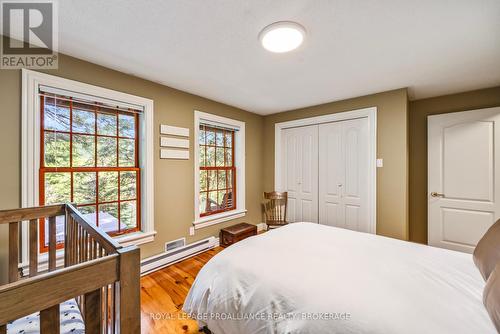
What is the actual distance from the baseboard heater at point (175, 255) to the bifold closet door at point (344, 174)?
187 centimetres

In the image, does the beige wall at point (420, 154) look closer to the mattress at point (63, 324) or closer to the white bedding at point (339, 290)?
the white bedding at point (339, 290)

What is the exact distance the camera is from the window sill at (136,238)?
2283 mm

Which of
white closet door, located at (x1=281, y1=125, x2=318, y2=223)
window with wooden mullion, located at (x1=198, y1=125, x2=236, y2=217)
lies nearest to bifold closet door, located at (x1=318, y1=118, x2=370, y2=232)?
white closet door, located at (x1=281, y1=125, x2=318, y2=223)

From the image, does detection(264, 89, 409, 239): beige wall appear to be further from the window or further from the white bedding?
the window

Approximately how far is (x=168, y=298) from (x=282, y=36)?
8.29 ft

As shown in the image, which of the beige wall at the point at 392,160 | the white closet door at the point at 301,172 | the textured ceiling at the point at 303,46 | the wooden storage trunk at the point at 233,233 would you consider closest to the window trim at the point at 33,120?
the textured ceiling at the point at 303,46

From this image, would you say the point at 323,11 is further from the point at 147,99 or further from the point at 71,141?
the point at 71,141

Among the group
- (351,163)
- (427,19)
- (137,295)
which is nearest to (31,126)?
(137,295)

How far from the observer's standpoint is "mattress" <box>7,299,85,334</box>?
101 centimetres

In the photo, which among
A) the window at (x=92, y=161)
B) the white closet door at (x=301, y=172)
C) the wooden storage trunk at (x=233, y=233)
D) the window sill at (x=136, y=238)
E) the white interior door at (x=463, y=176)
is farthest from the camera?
the white closet door at (x=301, y=172)

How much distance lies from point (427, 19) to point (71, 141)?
3150 millimetres

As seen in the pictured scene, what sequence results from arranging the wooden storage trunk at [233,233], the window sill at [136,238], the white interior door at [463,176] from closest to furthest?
the window sill at [136,238] < the white interior door at [463,176] < the wooden storage trunk at [233,233]

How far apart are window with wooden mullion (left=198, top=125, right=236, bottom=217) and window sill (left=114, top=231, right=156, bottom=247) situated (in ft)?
2.79

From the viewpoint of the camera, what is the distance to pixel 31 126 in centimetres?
175
